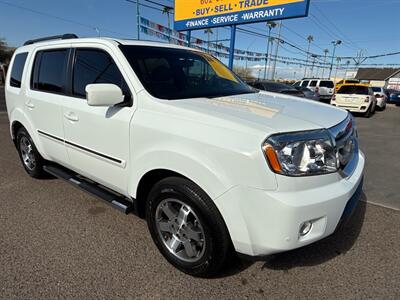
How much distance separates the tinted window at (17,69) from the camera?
13.3ft

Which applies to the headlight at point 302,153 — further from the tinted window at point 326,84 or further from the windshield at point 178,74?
the tinted window at point 326,84

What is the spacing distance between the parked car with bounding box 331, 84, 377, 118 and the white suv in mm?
12091

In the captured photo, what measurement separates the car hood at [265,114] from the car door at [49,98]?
5.40 ft

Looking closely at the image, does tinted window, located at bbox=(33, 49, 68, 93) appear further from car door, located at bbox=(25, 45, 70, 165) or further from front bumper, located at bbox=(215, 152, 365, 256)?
front bumper, located at bbox=(215, 152, 365, 256)

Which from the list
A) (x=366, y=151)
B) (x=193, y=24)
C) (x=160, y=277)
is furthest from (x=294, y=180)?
(x=193, y=24)

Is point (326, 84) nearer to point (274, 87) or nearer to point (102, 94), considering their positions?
point (274, 87)

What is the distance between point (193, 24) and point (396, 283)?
13.6m

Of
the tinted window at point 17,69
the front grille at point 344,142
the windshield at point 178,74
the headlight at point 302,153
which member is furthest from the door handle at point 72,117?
the front grille at point 344,142

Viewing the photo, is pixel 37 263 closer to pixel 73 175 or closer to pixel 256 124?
pixel 73 175

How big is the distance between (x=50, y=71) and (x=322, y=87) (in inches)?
792

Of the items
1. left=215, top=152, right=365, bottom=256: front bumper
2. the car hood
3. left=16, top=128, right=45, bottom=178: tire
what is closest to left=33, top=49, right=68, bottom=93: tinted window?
left=16, top=128, right=45, bottom=178: tire

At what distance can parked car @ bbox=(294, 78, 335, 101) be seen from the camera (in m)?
19.6

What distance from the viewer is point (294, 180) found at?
178 cm

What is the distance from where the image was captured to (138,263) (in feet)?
8.10
